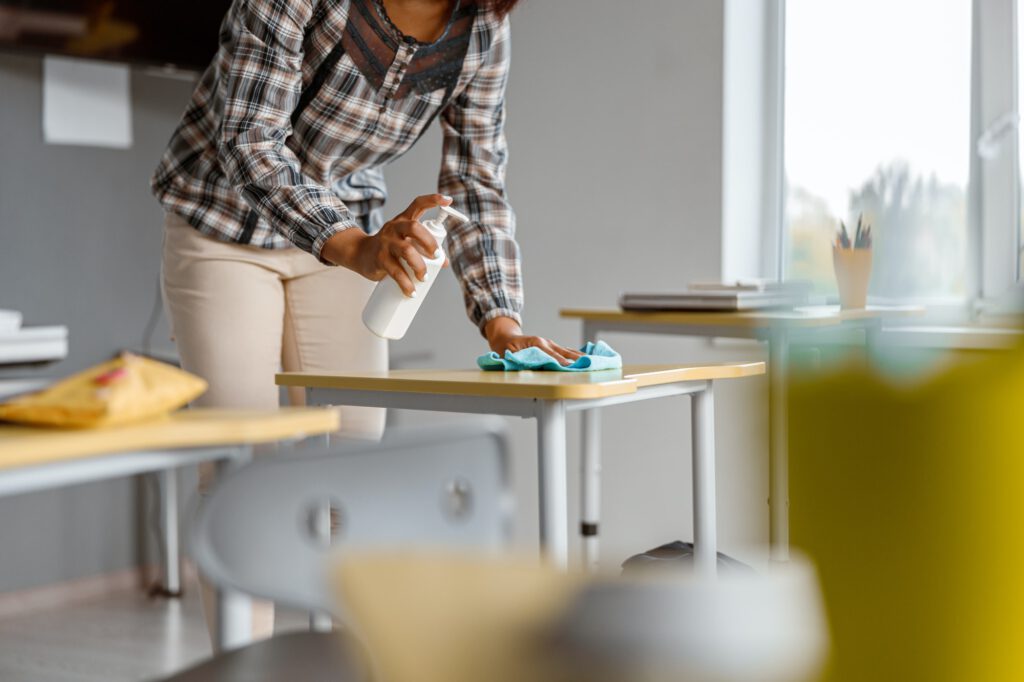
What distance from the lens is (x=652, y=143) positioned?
10.7 ft

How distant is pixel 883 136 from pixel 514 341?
1771mm

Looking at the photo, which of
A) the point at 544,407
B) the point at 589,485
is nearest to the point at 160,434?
the point at 544,407

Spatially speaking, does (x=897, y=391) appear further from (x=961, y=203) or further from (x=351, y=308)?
(x=961, y=203)

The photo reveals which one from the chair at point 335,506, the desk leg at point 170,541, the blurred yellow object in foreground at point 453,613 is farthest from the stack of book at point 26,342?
the blurred yellow object in foreground at point 453,613

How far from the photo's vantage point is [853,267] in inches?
111

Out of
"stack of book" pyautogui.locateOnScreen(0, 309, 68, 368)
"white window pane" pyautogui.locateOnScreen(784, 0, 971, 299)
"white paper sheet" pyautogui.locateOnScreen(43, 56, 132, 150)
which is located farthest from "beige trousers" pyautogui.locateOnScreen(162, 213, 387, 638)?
"white window pane" pyautogui.locateOnScreen(784, 0, 971, 299)

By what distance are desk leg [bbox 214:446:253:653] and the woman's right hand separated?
58cm

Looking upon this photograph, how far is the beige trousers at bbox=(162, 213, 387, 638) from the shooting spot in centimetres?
179

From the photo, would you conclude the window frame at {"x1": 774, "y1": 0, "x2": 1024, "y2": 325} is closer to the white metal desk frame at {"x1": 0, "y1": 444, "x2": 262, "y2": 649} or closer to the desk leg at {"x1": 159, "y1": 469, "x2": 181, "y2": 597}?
the desk leg at {"x1": 159, "y1": 469, "x2": 181, "y2": 597}

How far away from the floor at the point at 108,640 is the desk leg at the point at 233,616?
167cm

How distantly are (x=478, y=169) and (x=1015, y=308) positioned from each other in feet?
5.04

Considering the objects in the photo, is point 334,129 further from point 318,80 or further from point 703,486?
point 703,486

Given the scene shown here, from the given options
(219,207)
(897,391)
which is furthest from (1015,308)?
(219,207)

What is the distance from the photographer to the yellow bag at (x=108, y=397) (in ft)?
2.92
